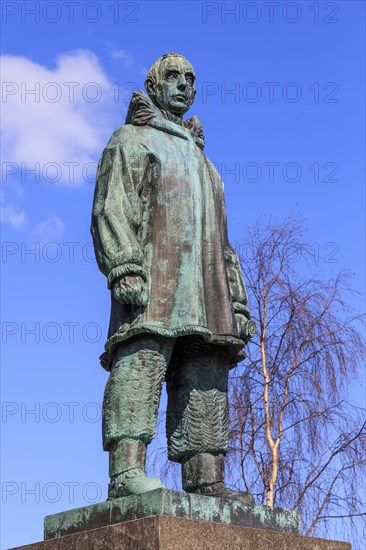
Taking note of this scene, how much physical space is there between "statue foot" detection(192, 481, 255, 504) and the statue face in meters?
2.64

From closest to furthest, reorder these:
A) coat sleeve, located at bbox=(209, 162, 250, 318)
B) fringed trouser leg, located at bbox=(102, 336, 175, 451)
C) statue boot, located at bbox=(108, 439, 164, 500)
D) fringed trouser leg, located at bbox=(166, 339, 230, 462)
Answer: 1. statue boot, located at bbox=(108, 439, 164, 500)
2. fringed trouser leg, located at bbox=(102, 336, 175, 451)
3. fringed trouser leg, located at bbox=(166, 339, 230, 462)
4. coat sleeve, located at bbox=(209, 162, 250, 318)

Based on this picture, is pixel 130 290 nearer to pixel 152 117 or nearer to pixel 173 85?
pixel 152 117

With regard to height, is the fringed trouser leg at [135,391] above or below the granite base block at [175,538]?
above

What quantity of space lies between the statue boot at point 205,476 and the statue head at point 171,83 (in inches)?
96.7

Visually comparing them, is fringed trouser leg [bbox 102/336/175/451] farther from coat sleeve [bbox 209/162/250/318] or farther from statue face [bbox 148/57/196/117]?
statue face [bbox 148/57/196/117]

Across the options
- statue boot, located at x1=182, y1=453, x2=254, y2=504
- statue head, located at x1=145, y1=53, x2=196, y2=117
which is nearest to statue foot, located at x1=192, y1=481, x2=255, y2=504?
statue boot, located at x1=182, y1=453, x2=254, y2=504

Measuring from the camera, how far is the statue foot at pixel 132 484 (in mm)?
6621

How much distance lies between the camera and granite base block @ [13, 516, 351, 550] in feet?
20.2

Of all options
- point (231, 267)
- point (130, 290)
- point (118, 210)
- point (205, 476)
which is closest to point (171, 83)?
point (118, 210)

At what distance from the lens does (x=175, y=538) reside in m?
6.19

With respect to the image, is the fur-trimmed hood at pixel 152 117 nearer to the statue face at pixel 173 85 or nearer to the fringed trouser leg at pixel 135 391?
the statue face at pixel 173 85

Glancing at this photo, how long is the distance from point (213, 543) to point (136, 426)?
973mm

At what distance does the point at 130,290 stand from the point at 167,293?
1.14 ft

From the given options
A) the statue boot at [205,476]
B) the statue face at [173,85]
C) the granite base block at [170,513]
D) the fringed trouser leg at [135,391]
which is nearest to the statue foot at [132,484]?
the granite base block at [170,513]
